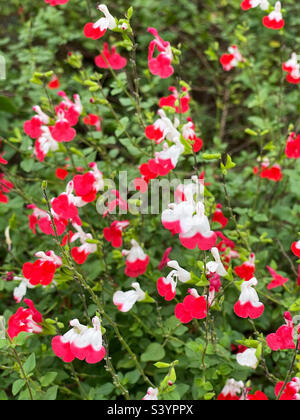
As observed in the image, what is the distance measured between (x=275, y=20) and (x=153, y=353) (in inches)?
46.1

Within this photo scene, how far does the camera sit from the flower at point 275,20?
1572 millimetres

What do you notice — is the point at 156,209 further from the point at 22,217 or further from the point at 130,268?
the point at 22,217

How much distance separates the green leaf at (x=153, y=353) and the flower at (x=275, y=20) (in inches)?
44.0

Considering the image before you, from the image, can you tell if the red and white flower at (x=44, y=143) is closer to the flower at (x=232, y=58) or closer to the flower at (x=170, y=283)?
the flower at (x=170, y=283)

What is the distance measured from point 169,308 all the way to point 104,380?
0.31 meters

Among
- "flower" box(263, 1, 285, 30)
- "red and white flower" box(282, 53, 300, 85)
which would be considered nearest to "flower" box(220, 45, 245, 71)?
"red and white flower" box(282, 53, 300, 85)

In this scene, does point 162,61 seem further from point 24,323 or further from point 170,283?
point 24,323

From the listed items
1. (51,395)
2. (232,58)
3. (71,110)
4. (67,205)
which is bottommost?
(51,395)

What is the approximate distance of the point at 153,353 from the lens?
1.39 meters

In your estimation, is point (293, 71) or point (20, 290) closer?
point (20, 290)

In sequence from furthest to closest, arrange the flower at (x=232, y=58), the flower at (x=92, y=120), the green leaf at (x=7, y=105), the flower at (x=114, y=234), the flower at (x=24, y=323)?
the green leaf at (x=7, y=105)
the flower at (x=232, y=58)
the flower at (x=92, y=120)
the flower at (x=114, y=234)
the flower at (x=24, y=323)

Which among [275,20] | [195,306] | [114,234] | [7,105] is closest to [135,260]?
[114,234]

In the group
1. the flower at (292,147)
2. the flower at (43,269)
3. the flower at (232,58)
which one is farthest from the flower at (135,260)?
the flower at (232,58)

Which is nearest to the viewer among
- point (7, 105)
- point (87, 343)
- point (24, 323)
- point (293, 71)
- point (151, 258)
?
point (87, 343)
